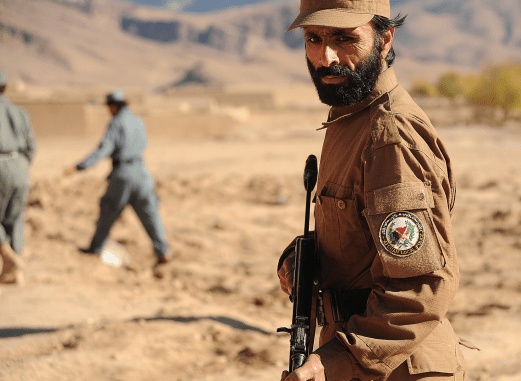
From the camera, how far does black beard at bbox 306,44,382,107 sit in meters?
1.34

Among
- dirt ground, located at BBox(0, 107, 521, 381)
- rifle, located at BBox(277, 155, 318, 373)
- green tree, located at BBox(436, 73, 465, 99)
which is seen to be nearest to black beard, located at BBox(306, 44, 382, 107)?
rifle, located at BBox(277, 155, 318, 373)

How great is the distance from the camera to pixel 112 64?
9588 centimetres

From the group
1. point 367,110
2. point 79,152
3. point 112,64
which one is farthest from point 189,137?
point 112,64

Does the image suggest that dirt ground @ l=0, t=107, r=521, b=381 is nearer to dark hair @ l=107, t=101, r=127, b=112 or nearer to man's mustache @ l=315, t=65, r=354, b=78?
dark hair @ l=107, t=101, r=127, b=112

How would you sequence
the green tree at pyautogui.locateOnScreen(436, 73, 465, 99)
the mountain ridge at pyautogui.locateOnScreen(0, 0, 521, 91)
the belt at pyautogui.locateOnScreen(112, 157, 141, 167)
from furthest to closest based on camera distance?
the mountain ridge at pyautogui.locateOnScreen(0, 0, 521, 91), the green tree at pyautogui.locateOnScreen(436, 73, 465, 99), the belt at pyautogui.locateOnScreen(112, 157, 141, 167)

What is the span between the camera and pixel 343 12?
1.29m

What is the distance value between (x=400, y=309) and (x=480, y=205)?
7.50 meters

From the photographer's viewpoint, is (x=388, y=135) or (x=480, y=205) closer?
(x=388, y=135)

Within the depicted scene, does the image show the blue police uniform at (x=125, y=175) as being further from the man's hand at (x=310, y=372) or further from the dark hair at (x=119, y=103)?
the man's hand at (x=310, y=372)

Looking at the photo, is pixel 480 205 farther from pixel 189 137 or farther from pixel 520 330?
pixel 189 137

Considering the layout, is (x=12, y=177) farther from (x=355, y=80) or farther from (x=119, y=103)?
(x=355, y=80)

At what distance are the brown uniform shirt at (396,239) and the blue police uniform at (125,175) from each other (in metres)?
3.87

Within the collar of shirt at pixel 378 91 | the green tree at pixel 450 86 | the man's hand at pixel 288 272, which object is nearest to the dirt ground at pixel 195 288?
the man's hand at pixel 288 272

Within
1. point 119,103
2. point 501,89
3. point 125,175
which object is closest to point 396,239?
point 125,175
